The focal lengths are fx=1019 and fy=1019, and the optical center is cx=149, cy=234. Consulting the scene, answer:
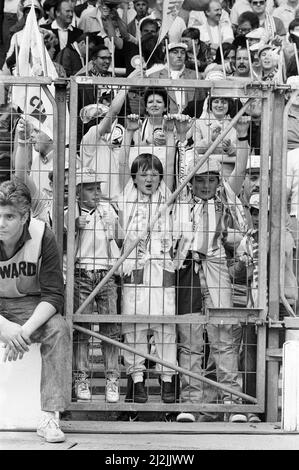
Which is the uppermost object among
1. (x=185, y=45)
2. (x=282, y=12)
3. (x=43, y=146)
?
(x=282, y=12)

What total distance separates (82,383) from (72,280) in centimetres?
78

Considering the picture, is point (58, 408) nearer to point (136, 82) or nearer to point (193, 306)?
point (193, 306)

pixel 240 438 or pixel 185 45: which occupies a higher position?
pixel 185 45

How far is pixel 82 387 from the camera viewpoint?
7.60m

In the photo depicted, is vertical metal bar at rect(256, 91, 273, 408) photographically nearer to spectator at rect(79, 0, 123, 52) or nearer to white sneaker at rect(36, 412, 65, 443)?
white sneaker at rect(36, 412, 65, 443)

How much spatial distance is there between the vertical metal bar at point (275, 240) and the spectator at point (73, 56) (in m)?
4.51

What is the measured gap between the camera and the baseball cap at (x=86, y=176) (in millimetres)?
7602

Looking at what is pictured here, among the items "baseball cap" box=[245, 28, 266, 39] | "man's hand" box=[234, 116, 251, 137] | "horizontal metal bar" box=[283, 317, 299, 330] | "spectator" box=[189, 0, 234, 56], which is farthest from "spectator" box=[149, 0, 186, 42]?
"horizontal metal bar" box=[283, 317, 299, 330]

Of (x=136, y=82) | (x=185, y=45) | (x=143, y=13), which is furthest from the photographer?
(x=143, y=13)

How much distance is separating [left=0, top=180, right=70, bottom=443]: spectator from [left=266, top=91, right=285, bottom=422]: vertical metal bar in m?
1.65

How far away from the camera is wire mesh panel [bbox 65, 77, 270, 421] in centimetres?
758

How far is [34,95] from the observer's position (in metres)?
7.82

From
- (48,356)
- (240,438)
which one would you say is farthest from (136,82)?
(240,438)

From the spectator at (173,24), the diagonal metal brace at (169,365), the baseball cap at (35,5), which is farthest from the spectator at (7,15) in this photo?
the diagonal metal brace at (169,365)
